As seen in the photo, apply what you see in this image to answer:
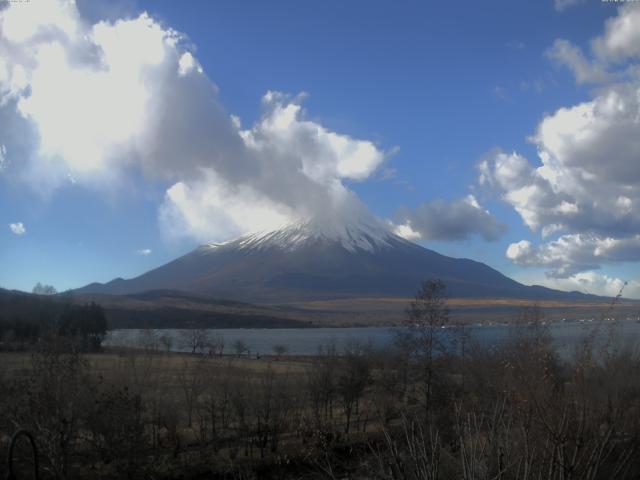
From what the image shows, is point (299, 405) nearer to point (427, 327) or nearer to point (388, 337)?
point (427, 327)

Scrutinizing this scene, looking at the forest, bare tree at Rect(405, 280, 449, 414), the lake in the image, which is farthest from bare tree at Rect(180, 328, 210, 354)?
bare tree at Rect(405, 280, 449, 414)

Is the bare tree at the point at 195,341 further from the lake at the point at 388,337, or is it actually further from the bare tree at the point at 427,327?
the bare tree at the point at 427,327

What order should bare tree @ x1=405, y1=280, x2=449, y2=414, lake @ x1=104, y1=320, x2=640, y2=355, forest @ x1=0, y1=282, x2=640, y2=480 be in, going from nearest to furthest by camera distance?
1. forest @ x1=0, y1=282, x2=640, y2=480
2. lake @ x1=104, y1=320, x2=640, y2=355
3. bare tree @ x1=405, y1=280, x2=449, y2=414

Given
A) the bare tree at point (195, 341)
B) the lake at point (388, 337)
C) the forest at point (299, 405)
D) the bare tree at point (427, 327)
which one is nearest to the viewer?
the forest at point (299, 405)

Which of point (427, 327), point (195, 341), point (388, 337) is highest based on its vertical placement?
point (427, 327)

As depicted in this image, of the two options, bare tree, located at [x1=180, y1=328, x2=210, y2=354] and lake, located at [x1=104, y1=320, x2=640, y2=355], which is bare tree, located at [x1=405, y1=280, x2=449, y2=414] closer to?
lake, located at [x1=104, y1=320, x2=640, y2=355]

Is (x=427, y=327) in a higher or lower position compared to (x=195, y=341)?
higher

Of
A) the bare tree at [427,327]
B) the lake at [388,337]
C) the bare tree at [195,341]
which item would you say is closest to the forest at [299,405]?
the bare tree at [427,327]

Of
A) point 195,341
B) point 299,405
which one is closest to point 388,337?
point 195,341

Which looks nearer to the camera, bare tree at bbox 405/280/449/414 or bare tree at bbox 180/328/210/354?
bare tree at bbox 405/280/449/414

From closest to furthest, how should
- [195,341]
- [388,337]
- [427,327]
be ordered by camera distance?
[427,327] < [388,337] < [195,341]

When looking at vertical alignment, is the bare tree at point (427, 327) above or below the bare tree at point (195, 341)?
above

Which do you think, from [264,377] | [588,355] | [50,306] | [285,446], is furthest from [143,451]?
[50,306]

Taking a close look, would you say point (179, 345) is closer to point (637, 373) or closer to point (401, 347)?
point (401, 347)
